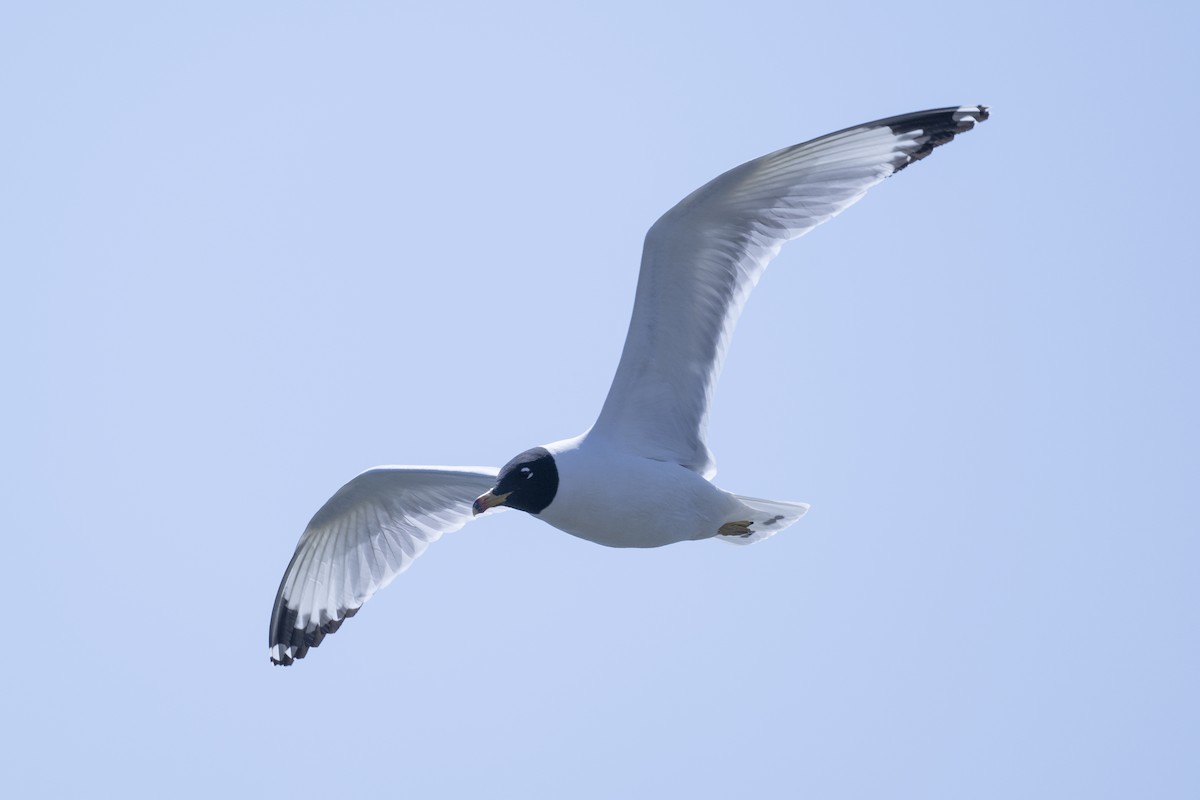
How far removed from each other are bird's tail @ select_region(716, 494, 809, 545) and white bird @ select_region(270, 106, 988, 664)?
0.7 inches

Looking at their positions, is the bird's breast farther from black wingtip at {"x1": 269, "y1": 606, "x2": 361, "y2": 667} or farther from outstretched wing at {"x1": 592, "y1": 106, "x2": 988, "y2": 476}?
black wingtip at {"x1": 269, "y1": 606, "x2": 361, "y2": 667}

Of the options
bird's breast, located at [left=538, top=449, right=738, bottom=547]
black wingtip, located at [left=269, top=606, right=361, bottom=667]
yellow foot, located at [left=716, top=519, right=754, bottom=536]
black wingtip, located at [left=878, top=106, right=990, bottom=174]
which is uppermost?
black wingtip, located at [left=878, top=106, right=990, bottom=174]

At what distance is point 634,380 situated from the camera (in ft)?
30.1

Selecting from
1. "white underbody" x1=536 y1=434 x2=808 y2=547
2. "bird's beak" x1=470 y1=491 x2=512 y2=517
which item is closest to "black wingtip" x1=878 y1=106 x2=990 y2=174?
"white underbody" x1=536 y1=434 x2=808 y2=547

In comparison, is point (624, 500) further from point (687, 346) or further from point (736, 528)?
point (736, 528)

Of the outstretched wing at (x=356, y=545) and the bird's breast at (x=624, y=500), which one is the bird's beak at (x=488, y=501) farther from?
the outstretched wing at (x=356, y=545)

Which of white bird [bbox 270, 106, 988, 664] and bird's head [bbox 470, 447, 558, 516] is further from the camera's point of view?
white bird [bbox 270, 106, 988, 664]

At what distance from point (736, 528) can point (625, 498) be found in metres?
1.18

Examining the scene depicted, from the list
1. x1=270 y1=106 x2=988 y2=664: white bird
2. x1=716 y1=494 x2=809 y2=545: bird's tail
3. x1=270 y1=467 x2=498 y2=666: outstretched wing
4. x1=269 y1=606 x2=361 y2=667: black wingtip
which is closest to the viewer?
x1=270 y1=106 x2=988 y2=664: white bird

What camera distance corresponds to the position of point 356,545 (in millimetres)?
11156

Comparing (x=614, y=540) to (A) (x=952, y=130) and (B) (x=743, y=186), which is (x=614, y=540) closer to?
(B) (x=743, y=186)

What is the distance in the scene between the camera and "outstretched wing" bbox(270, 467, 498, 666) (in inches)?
430

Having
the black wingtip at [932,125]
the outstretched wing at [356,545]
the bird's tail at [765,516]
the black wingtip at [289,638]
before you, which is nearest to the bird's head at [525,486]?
the bird's tail at [765,516]

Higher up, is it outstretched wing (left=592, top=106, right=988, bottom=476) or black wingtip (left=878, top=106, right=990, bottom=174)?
black wingtip (left=878, top=106, right=990, bottom=174)
